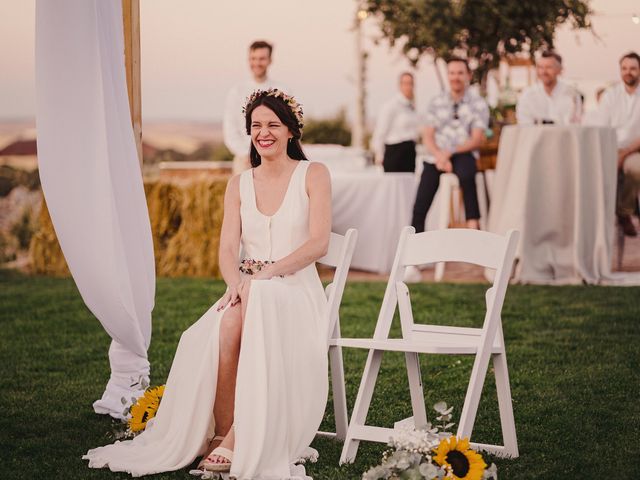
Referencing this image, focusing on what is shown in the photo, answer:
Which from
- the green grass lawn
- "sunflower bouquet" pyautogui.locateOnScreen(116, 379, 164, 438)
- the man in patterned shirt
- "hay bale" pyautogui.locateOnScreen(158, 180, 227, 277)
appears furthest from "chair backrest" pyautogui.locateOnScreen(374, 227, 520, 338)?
"hay bale" pyautogui.locateOnScreen(158, 180, 227, 277)

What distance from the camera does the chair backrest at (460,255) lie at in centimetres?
439

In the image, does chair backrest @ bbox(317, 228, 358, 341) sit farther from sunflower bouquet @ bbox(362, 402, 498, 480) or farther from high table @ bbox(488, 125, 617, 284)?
high table @ bbox(488, 125, 617, 284)

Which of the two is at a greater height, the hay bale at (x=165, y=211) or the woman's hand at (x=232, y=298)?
the woman's hand at (x=232, y=298)

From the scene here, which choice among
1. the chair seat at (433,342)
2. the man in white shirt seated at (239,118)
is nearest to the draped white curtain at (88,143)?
the chair seat at (433,342)

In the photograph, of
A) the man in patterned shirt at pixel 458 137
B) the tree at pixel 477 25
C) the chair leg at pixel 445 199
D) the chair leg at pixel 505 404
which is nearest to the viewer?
the chair leg at pixel 505 404

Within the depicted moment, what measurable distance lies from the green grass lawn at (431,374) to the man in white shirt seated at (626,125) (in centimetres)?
156

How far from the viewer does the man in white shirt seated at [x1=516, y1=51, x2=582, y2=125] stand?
33.5ft

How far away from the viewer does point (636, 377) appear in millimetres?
6039

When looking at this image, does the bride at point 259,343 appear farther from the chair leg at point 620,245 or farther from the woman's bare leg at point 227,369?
the chair leg at point 620,245

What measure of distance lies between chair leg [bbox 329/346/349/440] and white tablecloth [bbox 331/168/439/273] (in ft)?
19.4

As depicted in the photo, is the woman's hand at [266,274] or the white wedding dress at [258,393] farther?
the woman's hand at [266,274]

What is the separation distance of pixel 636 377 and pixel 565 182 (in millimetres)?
3689

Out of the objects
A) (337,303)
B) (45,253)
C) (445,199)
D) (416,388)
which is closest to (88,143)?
(337,303)

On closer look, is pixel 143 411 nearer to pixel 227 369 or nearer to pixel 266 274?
pixel 227 369
